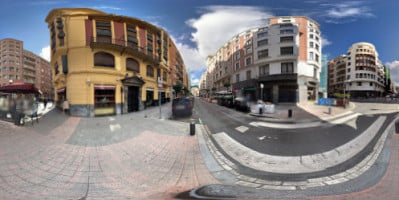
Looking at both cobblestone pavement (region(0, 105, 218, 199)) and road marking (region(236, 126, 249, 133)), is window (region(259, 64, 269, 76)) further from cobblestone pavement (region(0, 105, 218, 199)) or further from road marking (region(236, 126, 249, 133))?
cobblestone pavement (region(0, 105, 218, 199))

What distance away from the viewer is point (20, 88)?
3.12 metres

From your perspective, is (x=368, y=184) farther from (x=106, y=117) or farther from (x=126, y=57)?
(x=126, y=57)

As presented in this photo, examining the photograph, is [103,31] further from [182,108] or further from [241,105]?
[241,105]

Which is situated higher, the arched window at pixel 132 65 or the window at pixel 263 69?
the arched window at pixel 132 65

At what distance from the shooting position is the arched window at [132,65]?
543 centimetres

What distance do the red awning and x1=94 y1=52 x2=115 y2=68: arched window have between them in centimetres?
148

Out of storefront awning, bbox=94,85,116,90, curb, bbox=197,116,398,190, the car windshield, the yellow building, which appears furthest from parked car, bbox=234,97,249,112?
storefront awning, bbox=94,85,116,90

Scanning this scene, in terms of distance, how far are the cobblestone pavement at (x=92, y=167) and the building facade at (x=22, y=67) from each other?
111 cm

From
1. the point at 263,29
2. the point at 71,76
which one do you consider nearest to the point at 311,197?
the point at 263,29

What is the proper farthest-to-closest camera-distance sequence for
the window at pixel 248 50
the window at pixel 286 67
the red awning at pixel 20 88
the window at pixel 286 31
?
the window at pixel 248 50 < the window at pixel 286 67 < the window at pixel 286 31 < the red awning at pixel 20 88

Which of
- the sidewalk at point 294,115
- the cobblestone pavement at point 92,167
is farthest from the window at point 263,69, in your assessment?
the cobblestone pavement at point 92,167

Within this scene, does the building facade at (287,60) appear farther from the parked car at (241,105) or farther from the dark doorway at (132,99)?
the dark doorway at (132,99)

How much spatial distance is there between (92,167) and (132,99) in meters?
4.12

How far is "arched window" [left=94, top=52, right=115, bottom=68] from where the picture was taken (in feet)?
13.6
